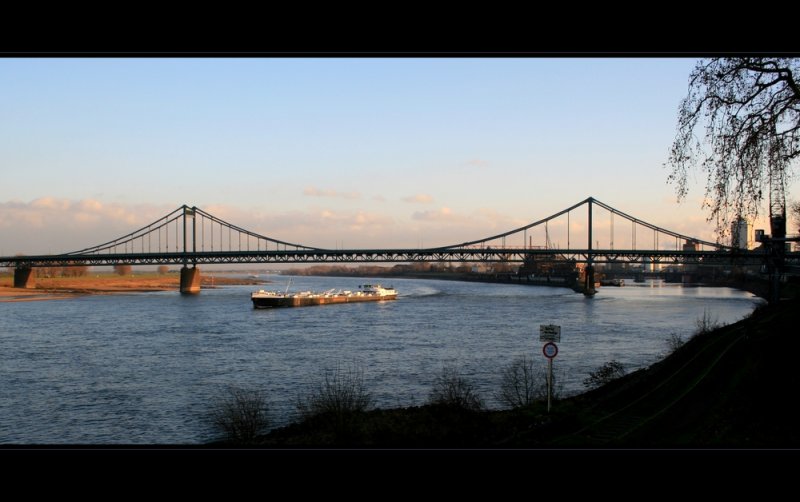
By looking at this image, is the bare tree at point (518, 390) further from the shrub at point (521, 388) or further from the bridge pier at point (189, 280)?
the bridge pier at point (189, 280)

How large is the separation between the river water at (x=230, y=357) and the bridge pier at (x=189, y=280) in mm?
24934

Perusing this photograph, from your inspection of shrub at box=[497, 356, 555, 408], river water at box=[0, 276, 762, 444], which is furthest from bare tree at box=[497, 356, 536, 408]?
river water at box=[0, 276, 762, 444]

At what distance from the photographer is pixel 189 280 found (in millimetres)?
73938

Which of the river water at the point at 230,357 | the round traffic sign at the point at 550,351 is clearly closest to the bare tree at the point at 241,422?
the river water at the point at 230,357

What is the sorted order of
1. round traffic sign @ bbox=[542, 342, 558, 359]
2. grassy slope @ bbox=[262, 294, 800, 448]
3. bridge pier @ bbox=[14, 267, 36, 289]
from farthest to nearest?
bridge pier @ bbox=[14, 267, 36, 289]
round traffic sign @ bbox=[542, 342, 558, 359]
grassy slope @ bbox=[262, 294, 800, 448]

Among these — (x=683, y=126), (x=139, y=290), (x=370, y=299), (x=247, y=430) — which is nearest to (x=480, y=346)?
(x=247, y=430)

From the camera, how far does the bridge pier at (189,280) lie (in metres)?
73.3

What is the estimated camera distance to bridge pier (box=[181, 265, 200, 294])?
2886 inches

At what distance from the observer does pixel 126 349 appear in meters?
28.3

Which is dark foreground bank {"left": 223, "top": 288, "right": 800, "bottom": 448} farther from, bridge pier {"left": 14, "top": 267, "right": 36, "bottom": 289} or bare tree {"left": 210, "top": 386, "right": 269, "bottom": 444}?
bridge pier {"left": 14, "top": 267, "right": 36, "bottom": 289}

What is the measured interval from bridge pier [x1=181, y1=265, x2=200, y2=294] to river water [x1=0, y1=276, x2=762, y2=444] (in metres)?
24.9

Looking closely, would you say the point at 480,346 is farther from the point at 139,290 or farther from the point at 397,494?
the point at 139,290

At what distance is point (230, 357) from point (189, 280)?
50.7 metres

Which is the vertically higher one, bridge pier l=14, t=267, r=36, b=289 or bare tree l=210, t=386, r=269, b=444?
bridge pier l=14, t=267, r=36, b=289
